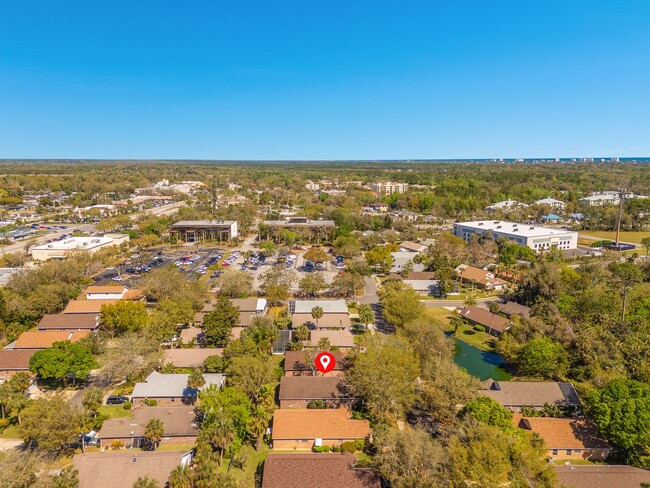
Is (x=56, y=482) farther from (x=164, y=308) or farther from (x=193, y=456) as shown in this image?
(x=164, y=308)

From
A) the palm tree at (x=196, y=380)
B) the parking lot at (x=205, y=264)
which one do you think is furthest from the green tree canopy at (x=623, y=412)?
the parking lot at (x=205, y=264)

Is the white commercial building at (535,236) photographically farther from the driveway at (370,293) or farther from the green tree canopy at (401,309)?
the green tree canopy at (401,309)

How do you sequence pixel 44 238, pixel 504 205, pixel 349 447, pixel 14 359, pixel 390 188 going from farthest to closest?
pixel 390 188 < pixel 504 205 < pixel 44 238 < pixel 14 359 < pixel 349 447

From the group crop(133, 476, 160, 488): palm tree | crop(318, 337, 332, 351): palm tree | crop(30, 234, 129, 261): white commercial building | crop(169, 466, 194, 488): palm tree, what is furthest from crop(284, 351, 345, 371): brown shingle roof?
crop(30, 234, 129, 261): white commercial building

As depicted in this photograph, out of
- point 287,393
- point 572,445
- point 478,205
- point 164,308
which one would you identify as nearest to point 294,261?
point 164,308

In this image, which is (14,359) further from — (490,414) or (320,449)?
(490,414)

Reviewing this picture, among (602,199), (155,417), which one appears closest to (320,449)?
(155,417)

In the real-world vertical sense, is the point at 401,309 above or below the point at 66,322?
above
